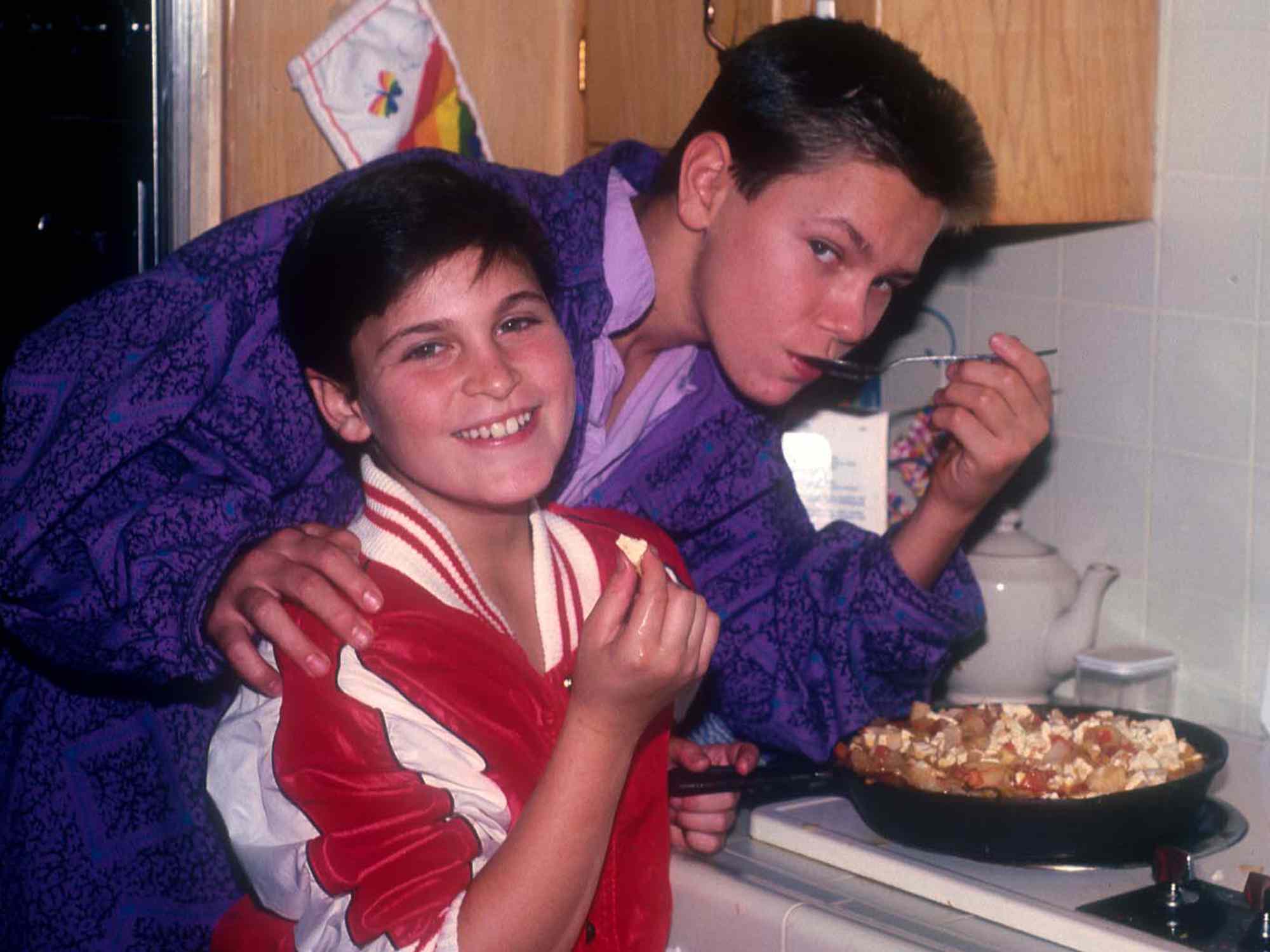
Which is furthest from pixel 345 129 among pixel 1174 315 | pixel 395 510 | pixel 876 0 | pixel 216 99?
pixel 1174 315

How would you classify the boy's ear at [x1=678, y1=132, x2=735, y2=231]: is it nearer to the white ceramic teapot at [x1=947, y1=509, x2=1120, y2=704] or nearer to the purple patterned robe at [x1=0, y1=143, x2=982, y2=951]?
the purple patterned robe at [x1=0, y1=143, x2=982, y2=951]

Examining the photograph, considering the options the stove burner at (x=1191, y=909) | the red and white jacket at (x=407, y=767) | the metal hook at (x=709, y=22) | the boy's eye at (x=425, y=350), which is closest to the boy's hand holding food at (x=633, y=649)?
the red and white jacket at (x=407, y=767)

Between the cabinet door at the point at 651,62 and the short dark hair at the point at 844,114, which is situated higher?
the cabinet door at the point at 651,62

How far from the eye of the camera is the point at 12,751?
1349 millimetres

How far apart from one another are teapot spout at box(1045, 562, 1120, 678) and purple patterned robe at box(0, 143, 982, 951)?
0.32 metres

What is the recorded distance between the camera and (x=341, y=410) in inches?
50.0

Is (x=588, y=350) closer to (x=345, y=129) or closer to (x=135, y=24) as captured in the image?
(x=345, y=129)

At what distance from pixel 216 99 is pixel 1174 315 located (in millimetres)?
1078

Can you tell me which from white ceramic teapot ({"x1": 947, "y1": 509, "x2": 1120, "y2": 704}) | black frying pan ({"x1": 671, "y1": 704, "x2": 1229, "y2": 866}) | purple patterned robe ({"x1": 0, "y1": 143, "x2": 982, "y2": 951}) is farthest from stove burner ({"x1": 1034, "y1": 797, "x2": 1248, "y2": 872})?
white ceramic teapot ({"x1": 947, "y1": 509, "x2": 1120, "y2": 704})

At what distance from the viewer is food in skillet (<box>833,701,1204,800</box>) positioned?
4.29 feet

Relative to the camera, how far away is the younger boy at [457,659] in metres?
1.04

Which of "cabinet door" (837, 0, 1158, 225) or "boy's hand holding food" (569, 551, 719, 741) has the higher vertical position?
"cabinet door" (837, 0, 1158, 225)

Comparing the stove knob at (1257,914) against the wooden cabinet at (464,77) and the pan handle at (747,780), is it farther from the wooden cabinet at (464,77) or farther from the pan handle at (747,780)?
the wooden cabinet at (464,77)

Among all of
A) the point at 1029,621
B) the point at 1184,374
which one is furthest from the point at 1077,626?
the point at 1184,374
